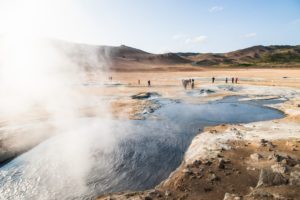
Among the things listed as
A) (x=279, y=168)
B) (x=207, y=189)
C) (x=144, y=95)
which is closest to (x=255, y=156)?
(x=279, y=168)

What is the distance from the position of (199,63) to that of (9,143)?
13580 centimetres

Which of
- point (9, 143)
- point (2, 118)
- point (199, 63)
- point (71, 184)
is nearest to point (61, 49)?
point (199, 63)

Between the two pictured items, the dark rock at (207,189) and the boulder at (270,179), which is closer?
the boulder at (270,179)

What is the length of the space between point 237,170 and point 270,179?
76.6 inches

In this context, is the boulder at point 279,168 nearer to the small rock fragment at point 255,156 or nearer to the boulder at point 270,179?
the boulder at point 270,179

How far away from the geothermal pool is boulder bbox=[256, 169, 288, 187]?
4.54 metres

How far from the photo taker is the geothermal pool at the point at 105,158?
45.9ft

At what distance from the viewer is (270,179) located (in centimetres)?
1237

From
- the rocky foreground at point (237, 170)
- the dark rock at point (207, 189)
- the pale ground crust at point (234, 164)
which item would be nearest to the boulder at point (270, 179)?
the rocky foreground at point (237, 170)

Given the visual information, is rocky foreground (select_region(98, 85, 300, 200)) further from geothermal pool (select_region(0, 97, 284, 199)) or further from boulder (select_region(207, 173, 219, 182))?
geothermal pool (select_region(0, 97, 284, 199))

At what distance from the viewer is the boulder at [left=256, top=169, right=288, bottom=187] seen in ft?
40.0

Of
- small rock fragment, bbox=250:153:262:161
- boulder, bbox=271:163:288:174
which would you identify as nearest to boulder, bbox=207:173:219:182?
boulder, bbox=271:163:288:174

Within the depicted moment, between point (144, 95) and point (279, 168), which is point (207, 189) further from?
point (144, 95)

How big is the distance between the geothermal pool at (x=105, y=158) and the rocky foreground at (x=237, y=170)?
49.0 inches
